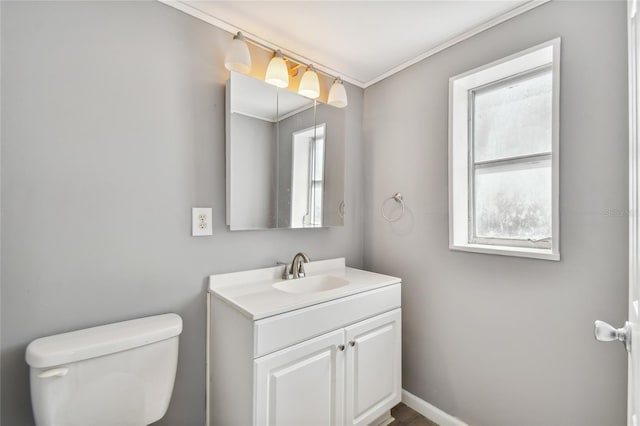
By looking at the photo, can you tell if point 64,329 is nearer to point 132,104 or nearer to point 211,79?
point 132,104

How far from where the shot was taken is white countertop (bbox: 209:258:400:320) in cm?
127

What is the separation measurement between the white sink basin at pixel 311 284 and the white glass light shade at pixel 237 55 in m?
1.16

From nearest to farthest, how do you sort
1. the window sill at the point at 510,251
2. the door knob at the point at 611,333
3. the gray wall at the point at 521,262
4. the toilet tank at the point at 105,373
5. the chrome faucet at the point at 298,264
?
the door knob at the point at 611,333 < the toilet tank at the point at 105,373 < the gray wall at the point at 521,262 < the window sill at the point at 510,251 < the chrome faucet at the point at 298,264

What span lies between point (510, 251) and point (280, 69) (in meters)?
1.53

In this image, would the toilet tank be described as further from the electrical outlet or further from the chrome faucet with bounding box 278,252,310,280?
the chrome faucet with bounding box 278,252,310,280

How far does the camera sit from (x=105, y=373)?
43.8 inches

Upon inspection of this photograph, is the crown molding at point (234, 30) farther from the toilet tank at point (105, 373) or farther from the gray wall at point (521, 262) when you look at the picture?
the toilet tank at point (105, 373)

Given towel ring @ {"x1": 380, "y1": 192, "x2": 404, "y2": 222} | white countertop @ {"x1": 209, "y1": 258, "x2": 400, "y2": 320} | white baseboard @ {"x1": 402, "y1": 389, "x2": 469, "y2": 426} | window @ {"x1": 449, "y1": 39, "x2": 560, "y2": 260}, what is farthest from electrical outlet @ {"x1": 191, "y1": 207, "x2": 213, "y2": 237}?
white baseboard @ {"x1": 402, "y1": 389, "x2": 469, "y2": 426}

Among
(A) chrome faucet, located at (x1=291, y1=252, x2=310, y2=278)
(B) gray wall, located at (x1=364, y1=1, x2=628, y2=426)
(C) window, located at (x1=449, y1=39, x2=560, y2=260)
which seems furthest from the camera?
(A) chrome faucet, located at (x1=291, y1=252, x2=310, y2=278)

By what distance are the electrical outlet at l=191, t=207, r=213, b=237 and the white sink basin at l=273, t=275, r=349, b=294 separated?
466mm

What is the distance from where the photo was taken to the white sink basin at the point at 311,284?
1682 millimetres

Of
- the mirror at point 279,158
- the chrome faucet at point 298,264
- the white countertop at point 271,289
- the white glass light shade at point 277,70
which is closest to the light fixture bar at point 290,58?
the white glass light shade at point 277,70

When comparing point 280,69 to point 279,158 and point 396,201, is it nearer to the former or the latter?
point 279,158

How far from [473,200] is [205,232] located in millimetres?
1521
